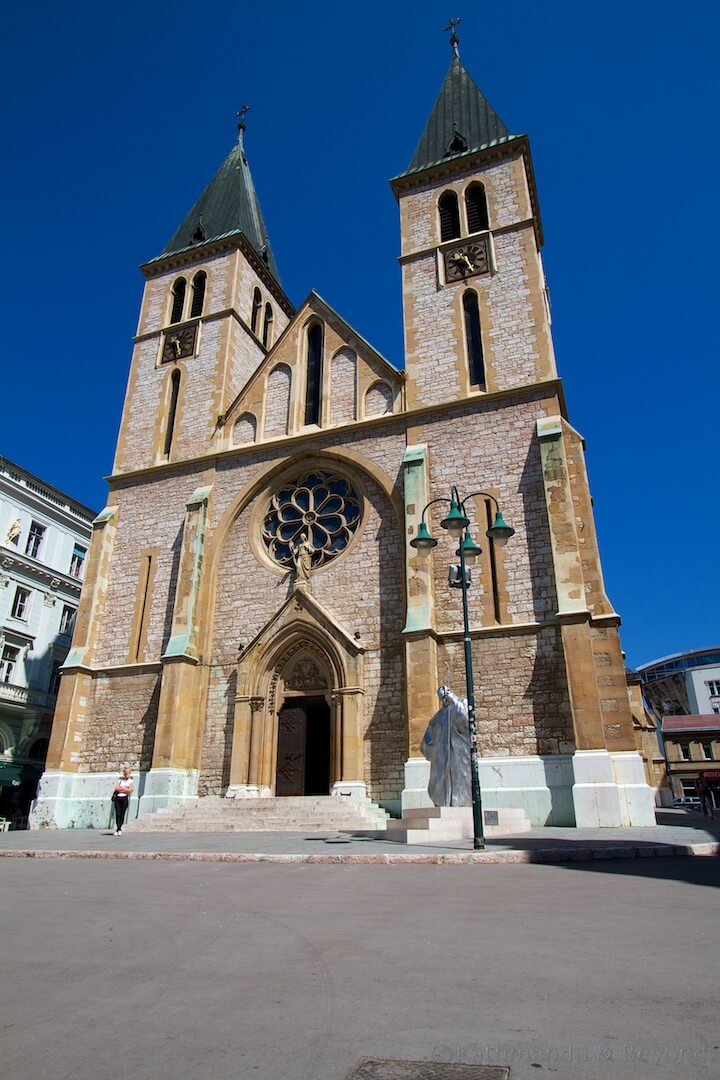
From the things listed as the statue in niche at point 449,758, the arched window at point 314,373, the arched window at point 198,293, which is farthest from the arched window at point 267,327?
the statue in niche at point 449,758

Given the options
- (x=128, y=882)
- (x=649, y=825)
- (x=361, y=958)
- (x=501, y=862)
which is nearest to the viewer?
(x=361, y=958)

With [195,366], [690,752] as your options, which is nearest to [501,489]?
[195,366]

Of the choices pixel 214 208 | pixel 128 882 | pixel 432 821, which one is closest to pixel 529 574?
pixel 432 821

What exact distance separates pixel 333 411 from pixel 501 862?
53.6ft

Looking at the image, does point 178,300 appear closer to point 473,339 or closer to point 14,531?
point 14,531

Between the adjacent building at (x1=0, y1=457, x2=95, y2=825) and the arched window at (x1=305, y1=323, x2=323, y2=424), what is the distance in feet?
44.3

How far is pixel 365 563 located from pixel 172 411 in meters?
11.0

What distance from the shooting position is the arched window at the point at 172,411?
2484 cm

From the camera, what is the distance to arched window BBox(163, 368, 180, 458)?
2484cm

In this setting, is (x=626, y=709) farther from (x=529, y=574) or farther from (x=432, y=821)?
(x=432, y=821)

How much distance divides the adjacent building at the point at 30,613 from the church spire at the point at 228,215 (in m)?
12.3

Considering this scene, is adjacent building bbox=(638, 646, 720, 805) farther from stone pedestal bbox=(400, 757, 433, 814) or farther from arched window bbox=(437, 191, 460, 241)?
arched window bbox=(437, 191, 460, 241)

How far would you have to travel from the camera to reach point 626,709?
49.8ft

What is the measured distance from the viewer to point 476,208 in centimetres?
2395
